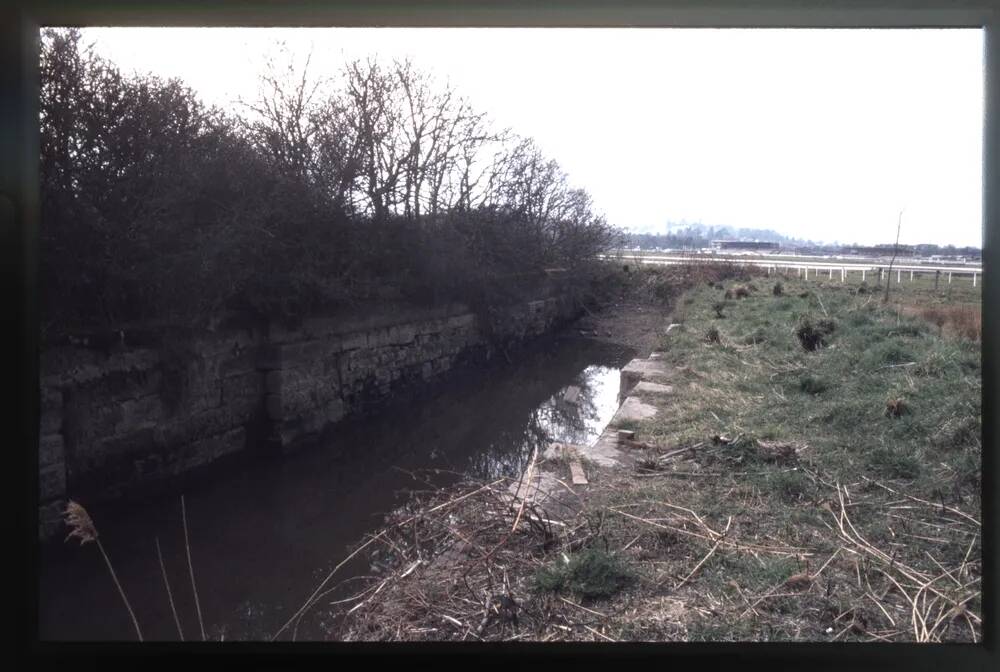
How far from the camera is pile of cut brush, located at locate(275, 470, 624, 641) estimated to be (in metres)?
3.04

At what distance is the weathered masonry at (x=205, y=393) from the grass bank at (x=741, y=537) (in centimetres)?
233

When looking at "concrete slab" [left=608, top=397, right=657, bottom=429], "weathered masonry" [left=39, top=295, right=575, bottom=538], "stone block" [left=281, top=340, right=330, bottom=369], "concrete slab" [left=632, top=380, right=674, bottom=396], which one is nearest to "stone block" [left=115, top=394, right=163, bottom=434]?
"weathered masonry" [left=39, top=295, right=575, bottom=538]

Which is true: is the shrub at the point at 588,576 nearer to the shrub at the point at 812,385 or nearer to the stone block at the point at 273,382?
the shrub at the point at 812,385

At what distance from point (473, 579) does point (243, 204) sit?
205 inches

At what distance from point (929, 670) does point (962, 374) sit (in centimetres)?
370

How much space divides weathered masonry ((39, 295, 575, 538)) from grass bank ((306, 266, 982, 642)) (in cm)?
233

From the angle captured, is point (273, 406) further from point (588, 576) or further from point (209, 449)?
point (588, 576)

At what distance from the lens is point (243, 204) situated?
7312 mm

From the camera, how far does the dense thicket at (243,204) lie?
5.46 m

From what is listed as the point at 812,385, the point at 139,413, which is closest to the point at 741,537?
the point at 812,385

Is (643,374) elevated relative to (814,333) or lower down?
lower down

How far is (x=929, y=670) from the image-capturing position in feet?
7.87

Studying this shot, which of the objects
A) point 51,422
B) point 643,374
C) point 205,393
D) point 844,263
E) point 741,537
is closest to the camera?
point 741,537
